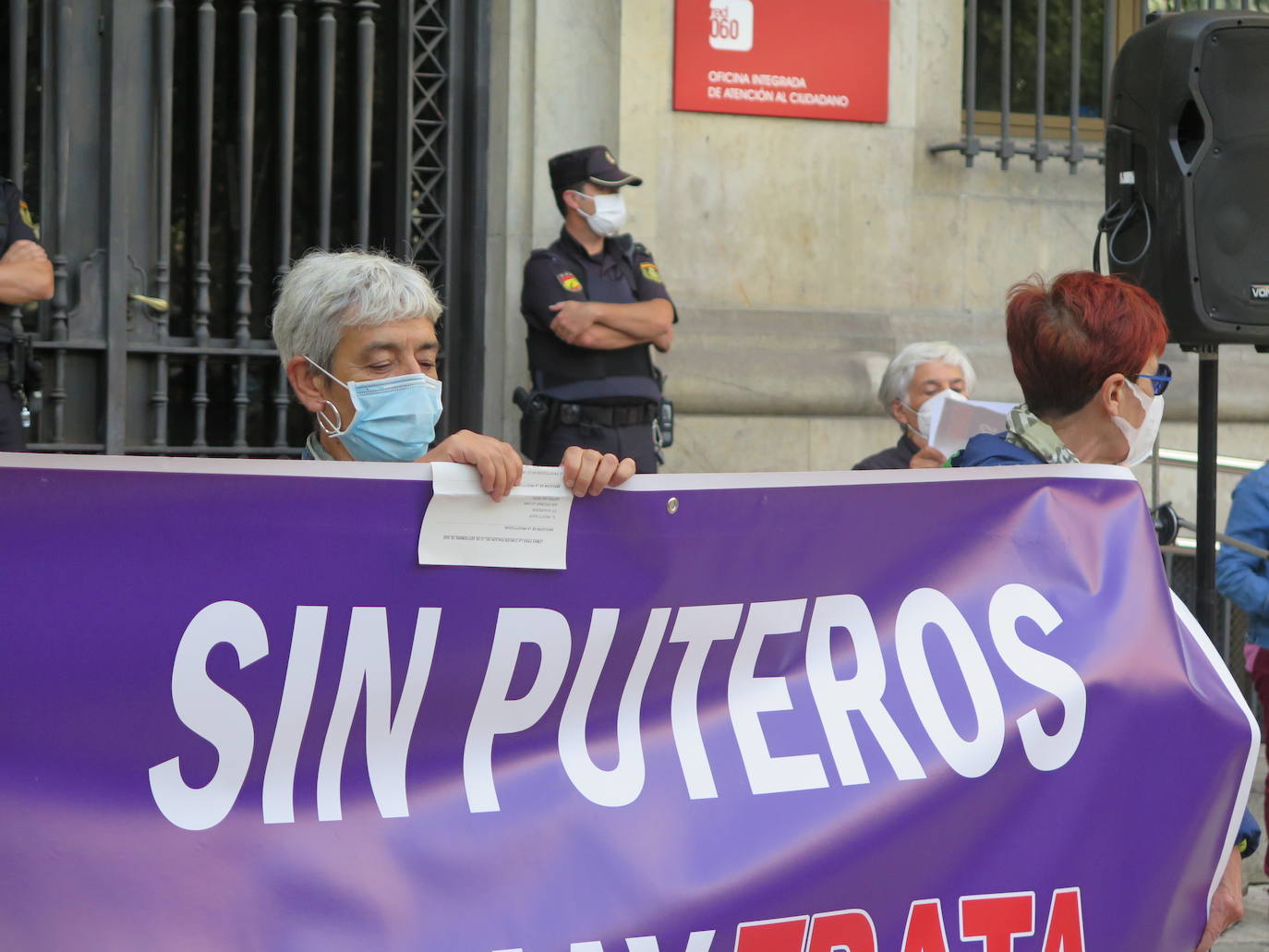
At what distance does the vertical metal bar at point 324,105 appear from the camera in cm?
657

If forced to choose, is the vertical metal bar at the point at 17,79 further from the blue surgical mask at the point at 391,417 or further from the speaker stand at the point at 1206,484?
the speaker stand at the point at 1206,484

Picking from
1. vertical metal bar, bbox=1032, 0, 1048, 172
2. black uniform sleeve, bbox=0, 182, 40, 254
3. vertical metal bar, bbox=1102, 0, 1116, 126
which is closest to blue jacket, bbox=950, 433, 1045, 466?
black uniform sleeve, bbox=0, 182, 40, 254

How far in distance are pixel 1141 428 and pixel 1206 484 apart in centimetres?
165

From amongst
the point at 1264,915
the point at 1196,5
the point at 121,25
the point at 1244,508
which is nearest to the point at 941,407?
the point at 1244,508

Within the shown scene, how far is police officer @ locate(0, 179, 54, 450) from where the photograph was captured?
5363 millimetres

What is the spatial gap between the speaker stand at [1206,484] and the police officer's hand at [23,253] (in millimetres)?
3642

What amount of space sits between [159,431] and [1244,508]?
154 inches

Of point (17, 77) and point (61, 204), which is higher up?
point (17, 77)

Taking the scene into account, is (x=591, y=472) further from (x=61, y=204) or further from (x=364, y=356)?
(x=61, y=204)

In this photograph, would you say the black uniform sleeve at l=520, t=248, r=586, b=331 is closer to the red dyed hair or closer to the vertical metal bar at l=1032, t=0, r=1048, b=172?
the vertical metal bar at l=1032, t=0, r=1048, b=172

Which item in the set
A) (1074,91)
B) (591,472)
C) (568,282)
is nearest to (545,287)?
(568,282)

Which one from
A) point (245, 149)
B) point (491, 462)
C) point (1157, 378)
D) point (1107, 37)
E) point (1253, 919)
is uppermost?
point (1107, 37)

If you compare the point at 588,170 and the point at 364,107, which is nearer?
the point at 588,170

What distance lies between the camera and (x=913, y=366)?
558 cm
